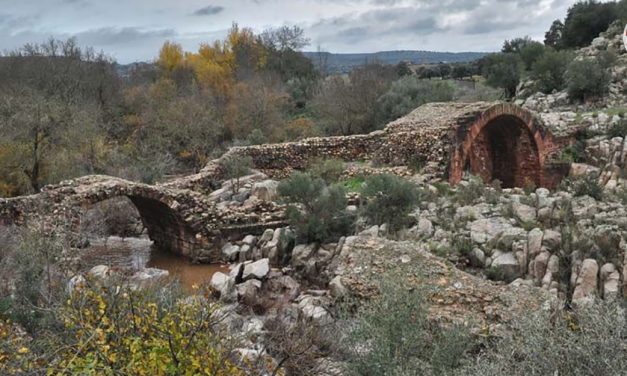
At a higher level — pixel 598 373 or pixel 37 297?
pixel 598 373

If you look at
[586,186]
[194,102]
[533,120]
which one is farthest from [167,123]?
[586,186]

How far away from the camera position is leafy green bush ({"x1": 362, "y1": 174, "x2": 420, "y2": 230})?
1222cm

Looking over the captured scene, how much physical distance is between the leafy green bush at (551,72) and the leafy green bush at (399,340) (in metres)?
24.0

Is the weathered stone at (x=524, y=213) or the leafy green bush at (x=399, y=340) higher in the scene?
the leafy green bush at (x=399, y=340)

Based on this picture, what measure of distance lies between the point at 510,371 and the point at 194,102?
25.5m

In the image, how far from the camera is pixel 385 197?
12.4 meters

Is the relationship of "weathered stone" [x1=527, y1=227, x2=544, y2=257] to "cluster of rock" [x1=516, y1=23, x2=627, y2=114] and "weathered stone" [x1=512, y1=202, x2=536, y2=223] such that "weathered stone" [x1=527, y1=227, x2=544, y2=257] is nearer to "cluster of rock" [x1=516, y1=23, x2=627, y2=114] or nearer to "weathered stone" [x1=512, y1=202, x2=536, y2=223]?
"weathered stone" [x1=512, y1=202, x2=536, y2=223]

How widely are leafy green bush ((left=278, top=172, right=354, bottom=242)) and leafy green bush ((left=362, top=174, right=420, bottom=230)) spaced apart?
0.61 m

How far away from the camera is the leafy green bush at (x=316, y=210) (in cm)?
1257

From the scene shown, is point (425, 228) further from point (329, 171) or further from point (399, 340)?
point (329, 171)

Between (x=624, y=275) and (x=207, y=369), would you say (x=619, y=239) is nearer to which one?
(x=624, y=275)

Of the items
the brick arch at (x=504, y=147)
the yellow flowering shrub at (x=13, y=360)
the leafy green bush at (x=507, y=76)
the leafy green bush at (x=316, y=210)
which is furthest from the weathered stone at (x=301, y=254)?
the leafy green bush at (x=507, y=76)

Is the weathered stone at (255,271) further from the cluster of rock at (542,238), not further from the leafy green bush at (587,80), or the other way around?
the leafy green bush at (587,80)

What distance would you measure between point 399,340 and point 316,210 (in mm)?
7632
